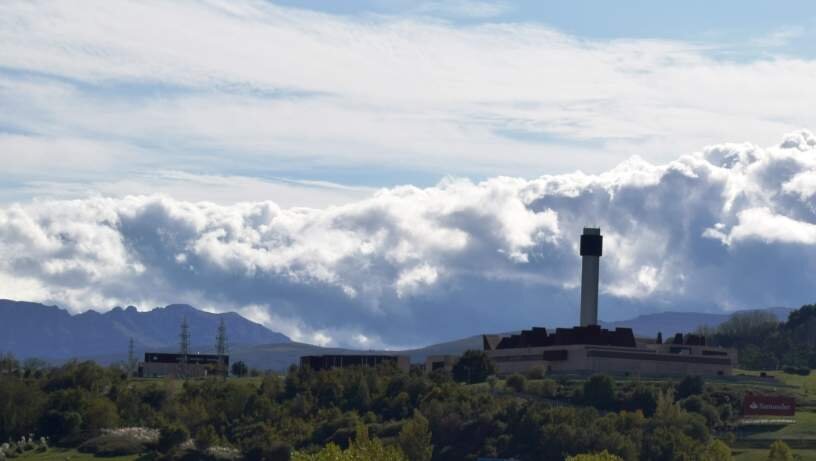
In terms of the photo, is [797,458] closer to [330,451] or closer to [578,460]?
[578,460]

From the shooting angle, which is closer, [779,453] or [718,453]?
[779,453]

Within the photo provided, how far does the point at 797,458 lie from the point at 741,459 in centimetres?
693

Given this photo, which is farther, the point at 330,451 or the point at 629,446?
the point at 629,446

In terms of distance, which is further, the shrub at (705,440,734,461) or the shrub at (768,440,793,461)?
the shrub at (705,440,734,461)

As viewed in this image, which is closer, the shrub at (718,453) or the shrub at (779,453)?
the shrub at (779,453)

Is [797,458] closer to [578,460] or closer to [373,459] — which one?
[578,460]

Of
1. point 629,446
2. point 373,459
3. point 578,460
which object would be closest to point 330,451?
point 373,459

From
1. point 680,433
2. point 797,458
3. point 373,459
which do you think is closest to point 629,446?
point 680,433

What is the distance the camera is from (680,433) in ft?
655

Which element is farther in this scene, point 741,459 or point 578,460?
point 741,459

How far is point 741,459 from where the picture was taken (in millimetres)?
198750

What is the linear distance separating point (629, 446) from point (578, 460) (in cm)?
3100

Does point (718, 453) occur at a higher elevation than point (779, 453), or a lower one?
lower

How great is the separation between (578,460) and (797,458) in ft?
136
